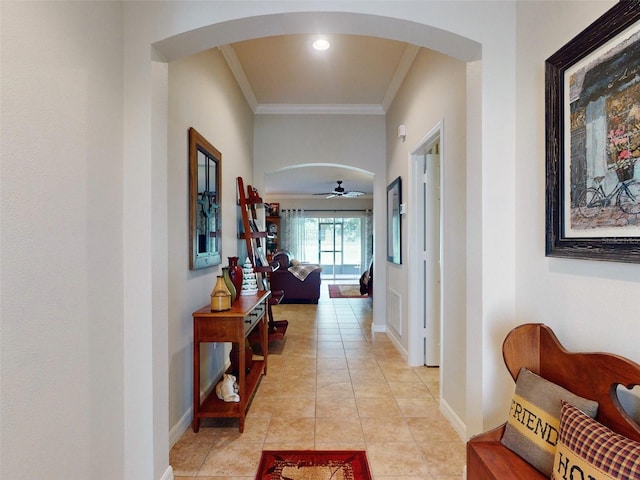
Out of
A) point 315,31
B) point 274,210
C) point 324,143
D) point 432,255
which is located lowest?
point 432,255

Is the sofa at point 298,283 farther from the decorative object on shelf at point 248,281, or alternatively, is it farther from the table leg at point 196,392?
the table leg at point 196,392

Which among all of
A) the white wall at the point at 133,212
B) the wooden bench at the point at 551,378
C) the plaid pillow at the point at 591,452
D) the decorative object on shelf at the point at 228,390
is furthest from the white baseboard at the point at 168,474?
the plaid pillow at the point at 591,452

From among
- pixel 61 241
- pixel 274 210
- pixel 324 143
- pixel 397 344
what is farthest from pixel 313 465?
pixel 274 210

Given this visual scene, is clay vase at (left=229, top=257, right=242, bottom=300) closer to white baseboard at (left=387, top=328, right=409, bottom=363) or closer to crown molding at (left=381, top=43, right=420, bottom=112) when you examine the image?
white baseboard at (left=387, top=328, right=409, bottom=363)

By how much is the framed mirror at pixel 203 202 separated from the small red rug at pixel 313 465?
1.35 meters

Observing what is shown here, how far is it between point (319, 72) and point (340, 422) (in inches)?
131

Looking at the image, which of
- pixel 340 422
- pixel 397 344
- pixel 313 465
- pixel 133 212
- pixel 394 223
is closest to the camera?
pixel 133 212

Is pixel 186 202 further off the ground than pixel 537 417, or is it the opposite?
pixel 186 202

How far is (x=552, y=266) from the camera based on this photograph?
139cm

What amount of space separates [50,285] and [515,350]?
1734mm

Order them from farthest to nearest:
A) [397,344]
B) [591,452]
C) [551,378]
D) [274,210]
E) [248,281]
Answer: [274,210] < [397,344] < [248,281] < [551,378] < [591,452]

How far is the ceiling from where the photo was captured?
318 cm

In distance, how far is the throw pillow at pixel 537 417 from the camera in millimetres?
1121

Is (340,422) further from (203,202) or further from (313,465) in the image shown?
(203,202)
